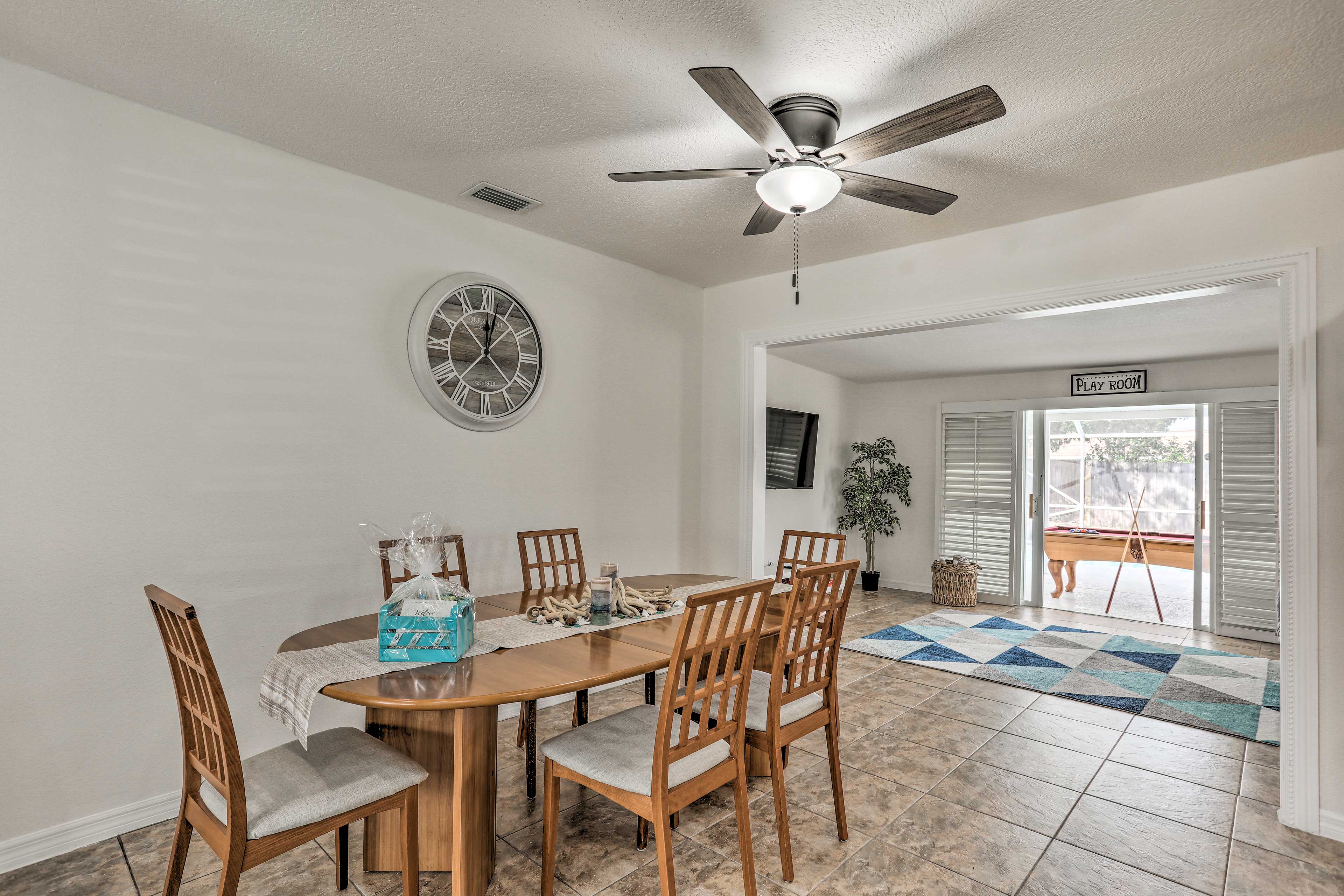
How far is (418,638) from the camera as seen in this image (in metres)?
1.91

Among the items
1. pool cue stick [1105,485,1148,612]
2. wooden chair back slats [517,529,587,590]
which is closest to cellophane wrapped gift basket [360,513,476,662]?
wooden chair back slats [517,529,587,590]

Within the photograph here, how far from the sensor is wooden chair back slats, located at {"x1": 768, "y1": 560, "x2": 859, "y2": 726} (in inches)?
83.1

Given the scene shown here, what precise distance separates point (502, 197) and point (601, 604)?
78.2 inches

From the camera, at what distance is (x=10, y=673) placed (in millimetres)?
2158

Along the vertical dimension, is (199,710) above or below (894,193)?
below

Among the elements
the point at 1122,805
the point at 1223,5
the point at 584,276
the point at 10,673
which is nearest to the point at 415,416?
the point at 584,276

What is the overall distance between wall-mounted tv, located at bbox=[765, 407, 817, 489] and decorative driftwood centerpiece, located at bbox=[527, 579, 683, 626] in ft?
13.0

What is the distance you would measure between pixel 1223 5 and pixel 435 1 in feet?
6.89

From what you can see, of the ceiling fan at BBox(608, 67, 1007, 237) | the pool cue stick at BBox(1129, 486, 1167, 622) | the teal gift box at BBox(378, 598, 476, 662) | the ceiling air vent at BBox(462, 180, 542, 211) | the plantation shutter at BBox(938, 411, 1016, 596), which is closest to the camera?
the ceiling fan at BBox(608, 67, 1007, 237)

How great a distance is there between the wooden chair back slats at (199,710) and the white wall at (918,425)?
22.7ft

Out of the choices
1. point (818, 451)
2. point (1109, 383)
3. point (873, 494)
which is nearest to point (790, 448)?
point (818, 451)

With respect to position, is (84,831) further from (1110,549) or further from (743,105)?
(1110,549)

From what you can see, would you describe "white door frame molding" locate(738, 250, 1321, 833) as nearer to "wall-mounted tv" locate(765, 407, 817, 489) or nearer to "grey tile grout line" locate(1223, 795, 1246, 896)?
"grey tile grout line" locate(1223, 795, 1246, 896)

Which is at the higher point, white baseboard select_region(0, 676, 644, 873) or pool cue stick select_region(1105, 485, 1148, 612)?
pool cue stick select_region(1105, 485, 1148, 612)
